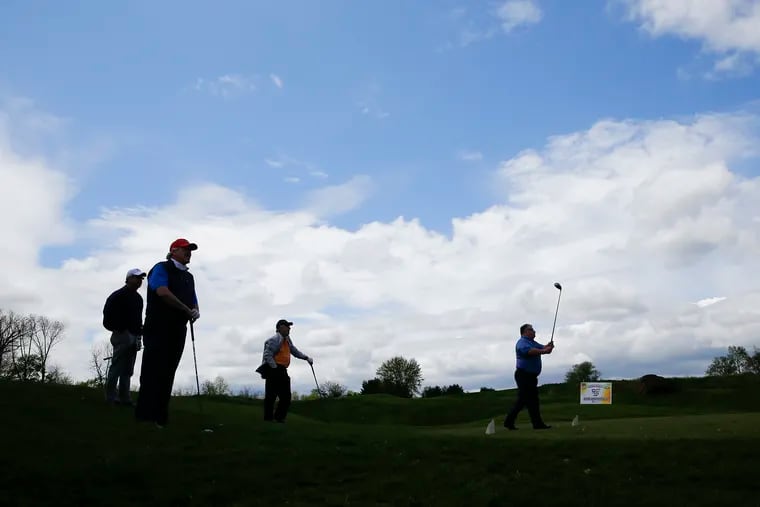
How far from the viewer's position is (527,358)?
16.6 metres

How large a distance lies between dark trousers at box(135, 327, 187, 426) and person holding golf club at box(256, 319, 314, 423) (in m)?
3.79

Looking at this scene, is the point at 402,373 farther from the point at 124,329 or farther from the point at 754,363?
the point at 124,329

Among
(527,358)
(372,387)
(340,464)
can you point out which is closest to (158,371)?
(340,464)

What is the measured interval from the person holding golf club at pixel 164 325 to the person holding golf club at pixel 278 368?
12.4 ft

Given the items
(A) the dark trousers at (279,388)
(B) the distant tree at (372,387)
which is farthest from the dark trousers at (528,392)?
(B) the distant tree at (372,387)

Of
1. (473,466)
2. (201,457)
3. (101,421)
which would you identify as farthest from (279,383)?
(473,466)

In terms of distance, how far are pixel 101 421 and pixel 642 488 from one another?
334 inches

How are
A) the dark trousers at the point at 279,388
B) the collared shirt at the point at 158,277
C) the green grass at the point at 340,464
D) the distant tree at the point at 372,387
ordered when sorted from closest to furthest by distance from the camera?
the green grass at the point at 340,464
the collared shirt at the point at 158,277
the dark trousers at the point at 279,388
the distant tree at the point at 372,387

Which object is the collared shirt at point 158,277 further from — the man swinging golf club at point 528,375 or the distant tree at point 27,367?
the distant tree at point 27,367

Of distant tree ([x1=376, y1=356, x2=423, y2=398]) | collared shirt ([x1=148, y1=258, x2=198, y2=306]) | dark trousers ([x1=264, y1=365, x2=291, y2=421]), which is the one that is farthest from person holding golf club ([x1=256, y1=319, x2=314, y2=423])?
distant tree ([x1=376, y1=356, x2=423, y2=398])

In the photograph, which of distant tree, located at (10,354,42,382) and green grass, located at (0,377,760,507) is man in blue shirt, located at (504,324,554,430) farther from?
distant tree, located at (10,354,42,382)

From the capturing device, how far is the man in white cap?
14.6 meters

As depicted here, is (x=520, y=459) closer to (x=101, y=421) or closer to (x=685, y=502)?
(x=685, y=502)

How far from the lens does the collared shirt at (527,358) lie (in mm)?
16547
